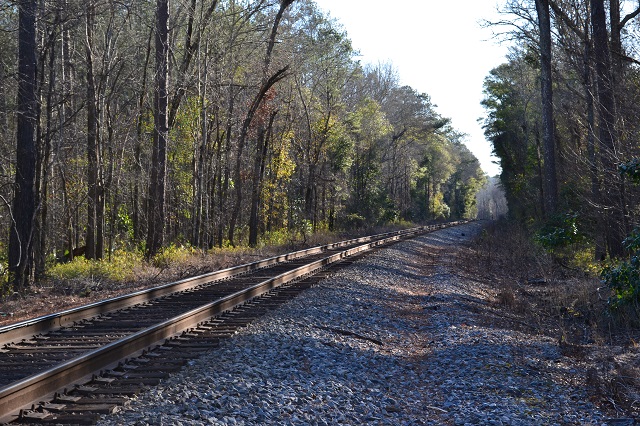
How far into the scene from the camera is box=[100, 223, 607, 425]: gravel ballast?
5547mm

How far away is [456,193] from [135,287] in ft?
336

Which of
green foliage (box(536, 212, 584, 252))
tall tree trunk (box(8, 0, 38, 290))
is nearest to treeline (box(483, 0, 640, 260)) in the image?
green foliage (box(536, 212, 584, 252))

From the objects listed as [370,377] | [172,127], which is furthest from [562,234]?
[172,127]

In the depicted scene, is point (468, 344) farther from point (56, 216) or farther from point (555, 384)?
point (56, 216)

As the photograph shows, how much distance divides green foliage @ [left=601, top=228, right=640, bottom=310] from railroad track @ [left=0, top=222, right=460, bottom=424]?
5.58 metres

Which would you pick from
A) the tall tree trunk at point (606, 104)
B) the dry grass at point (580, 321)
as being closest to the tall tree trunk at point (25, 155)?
the dry grass at point (580, 321)

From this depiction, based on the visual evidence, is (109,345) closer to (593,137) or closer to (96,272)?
(96,272)

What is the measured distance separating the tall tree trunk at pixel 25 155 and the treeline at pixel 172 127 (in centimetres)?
3

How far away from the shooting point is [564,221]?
20.3 meters

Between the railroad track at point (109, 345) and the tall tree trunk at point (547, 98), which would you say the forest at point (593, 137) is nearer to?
the tall tree trunk at point (547, 98)

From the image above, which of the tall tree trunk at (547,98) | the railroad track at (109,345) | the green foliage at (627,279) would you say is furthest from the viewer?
the tall tree trunk at (547,98)

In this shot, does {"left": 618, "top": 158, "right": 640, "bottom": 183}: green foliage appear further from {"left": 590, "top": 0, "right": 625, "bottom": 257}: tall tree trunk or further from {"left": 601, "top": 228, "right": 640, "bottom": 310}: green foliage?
{"left": 590, "top": 0, "right": 625, "bottom": 257}: tall tree trunk

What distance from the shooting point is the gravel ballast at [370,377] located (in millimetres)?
5547

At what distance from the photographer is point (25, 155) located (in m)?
15.2
